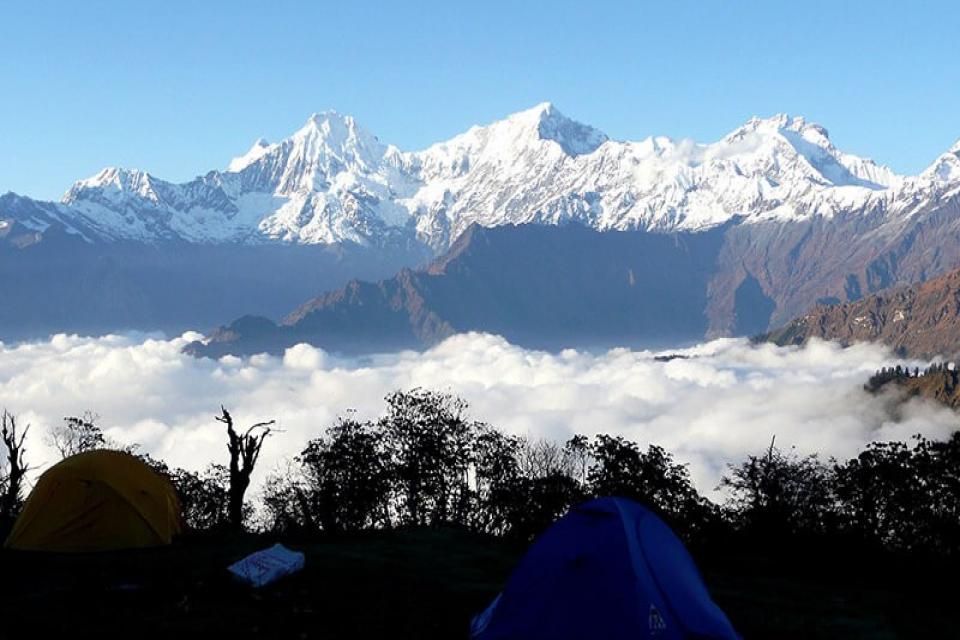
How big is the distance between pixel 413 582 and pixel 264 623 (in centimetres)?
610

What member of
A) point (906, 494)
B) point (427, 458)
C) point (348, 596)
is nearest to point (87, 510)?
point (348, 596)

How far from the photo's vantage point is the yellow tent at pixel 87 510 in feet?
108

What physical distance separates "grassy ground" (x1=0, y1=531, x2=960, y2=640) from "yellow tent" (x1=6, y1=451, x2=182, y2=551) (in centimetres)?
105

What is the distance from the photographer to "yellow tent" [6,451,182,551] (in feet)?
108

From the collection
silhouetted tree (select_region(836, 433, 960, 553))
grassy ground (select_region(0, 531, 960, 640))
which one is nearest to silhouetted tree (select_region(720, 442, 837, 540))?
silhouetted tree (select_region(836, 433, 960, 553))

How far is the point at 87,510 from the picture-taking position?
109ft

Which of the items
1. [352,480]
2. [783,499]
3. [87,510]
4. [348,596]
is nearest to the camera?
[348,596]

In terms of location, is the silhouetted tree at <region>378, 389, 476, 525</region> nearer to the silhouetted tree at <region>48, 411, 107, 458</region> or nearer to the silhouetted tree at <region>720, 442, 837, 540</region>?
the silhouetted tree at <region>720, 442, 837, 540</region>

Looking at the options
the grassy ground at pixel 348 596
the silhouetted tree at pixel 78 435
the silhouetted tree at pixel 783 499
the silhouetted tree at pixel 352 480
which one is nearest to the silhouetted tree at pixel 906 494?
the silhouetted tree at pixel 783 499

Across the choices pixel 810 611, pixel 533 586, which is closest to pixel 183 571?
pixel 533 586

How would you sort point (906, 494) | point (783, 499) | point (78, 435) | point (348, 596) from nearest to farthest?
point (348, 596), point (906, 494), point (783, 499), point (78, 435)

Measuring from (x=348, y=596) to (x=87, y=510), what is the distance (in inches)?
507

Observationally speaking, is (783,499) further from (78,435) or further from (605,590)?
(78,435)

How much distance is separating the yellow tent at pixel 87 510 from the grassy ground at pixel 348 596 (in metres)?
1.05
